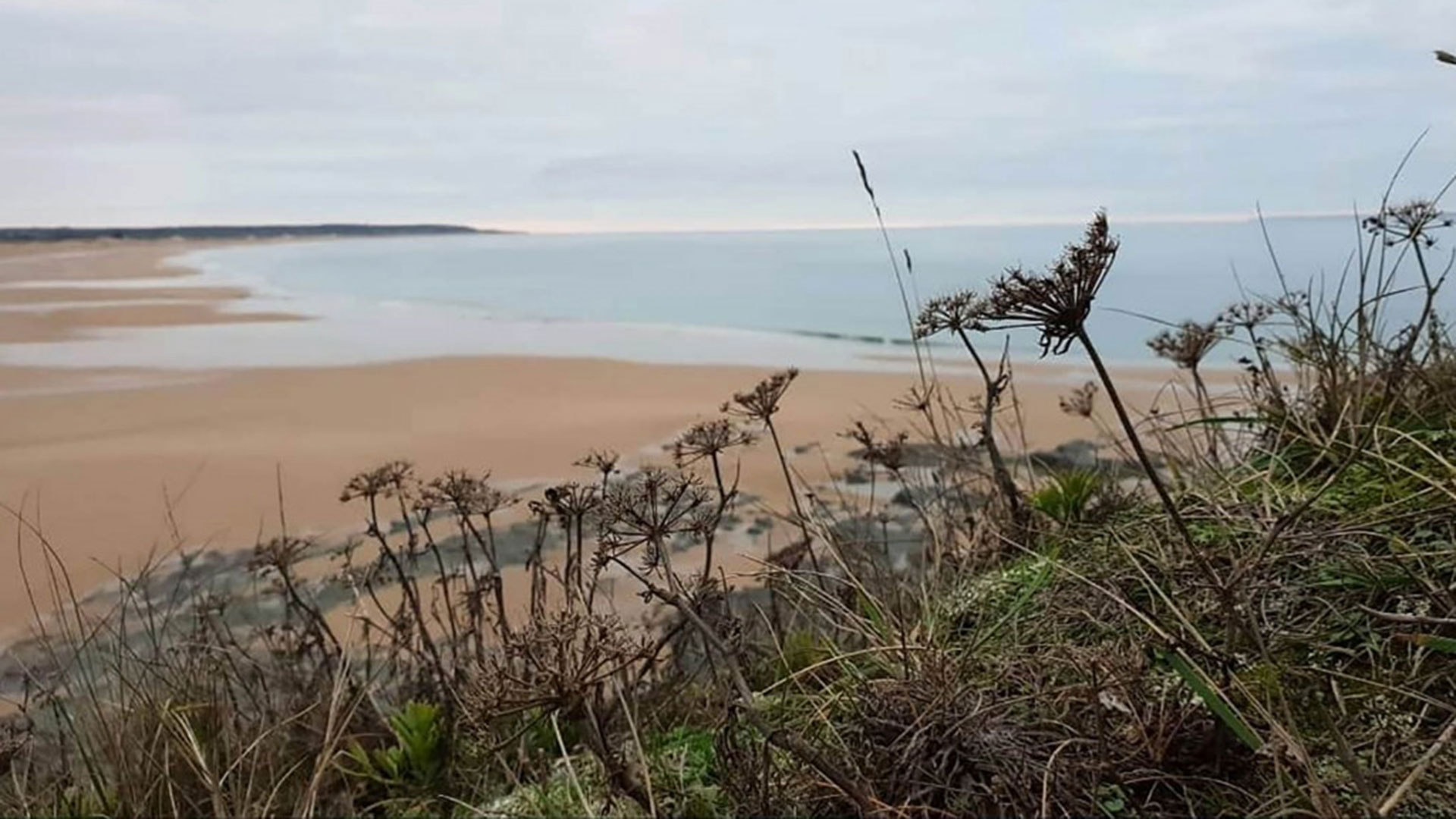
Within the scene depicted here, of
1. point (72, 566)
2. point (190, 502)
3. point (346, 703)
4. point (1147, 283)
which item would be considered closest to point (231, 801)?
point (346, 703)

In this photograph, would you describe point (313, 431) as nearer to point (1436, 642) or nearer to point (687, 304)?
point (1436, 642)

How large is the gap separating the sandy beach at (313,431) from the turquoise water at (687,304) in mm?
1661

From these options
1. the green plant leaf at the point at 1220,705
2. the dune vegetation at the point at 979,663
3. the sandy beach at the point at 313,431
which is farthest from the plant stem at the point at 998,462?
the green plant leaf at the point at 1220,705

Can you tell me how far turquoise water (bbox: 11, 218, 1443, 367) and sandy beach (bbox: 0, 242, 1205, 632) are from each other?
1.66m

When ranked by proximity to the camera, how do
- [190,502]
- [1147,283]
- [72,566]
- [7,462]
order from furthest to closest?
1. [1147,283]
2. [7,462]
3. [190,502]
4. [72,566]

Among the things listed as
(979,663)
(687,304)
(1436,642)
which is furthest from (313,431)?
(687,304)

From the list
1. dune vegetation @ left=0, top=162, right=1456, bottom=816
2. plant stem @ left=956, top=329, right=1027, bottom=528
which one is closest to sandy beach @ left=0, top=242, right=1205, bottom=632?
plant stem @ left=956, top=329, right=1027, bottom=528

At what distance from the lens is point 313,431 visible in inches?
426

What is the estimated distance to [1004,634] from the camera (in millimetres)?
2598

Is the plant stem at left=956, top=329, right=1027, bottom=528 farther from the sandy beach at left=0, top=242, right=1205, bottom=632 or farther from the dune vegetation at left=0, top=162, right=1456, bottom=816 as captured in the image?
the sandy beach at left=0, top=242, right=1205, bottom=632

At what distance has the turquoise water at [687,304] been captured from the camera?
1664 centimetres

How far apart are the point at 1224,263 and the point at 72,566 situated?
27.7 metres

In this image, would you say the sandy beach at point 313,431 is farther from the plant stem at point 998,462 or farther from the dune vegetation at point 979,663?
the dune vegetation at point 979,663

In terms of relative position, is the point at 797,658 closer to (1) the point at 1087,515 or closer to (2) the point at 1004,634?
(2) the point at 1004,634
